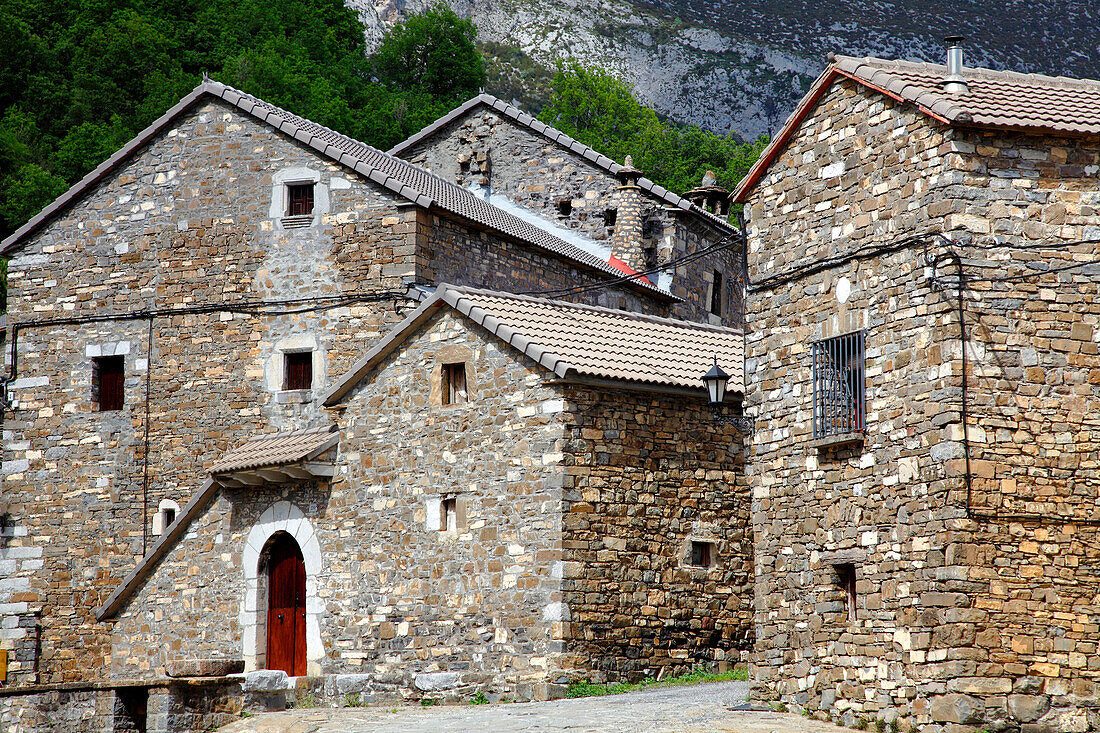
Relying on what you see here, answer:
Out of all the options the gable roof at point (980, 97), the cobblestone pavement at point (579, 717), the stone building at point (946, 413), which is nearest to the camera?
the stone building at point (946, 413)

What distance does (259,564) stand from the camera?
19156 mm

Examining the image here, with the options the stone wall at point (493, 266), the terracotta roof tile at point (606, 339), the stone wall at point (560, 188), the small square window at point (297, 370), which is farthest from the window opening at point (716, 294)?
the small square window at point (297, 370)

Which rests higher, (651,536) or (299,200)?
(299,200)

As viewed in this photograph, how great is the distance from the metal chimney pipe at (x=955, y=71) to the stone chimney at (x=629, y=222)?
1356cm

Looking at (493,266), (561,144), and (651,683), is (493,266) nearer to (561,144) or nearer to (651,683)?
(561,144)

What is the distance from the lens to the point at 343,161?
73.1 feet

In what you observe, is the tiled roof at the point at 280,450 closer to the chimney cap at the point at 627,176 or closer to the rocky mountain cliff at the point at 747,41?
the chimney cap at the point at 627,176

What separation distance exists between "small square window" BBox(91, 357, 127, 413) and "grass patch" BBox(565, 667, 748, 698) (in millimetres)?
11241

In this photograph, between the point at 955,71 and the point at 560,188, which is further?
the point at 560,188

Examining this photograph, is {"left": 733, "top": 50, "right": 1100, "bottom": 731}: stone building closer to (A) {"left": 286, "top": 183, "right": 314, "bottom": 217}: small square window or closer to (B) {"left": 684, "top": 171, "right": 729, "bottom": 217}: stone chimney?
(A) {"left": 286, "top": 183, "right": 314, "bottom": 217}: small square window

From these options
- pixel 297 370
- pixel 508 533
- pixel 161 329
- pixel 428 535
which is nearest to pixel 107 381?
pixel 161 329

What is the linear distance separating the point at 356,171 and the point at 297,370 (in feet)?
11.2

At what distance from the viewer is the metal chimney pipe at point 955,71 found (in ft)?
44.0

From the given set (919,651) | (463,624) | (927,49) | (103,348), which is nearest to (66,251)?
(103,348)
